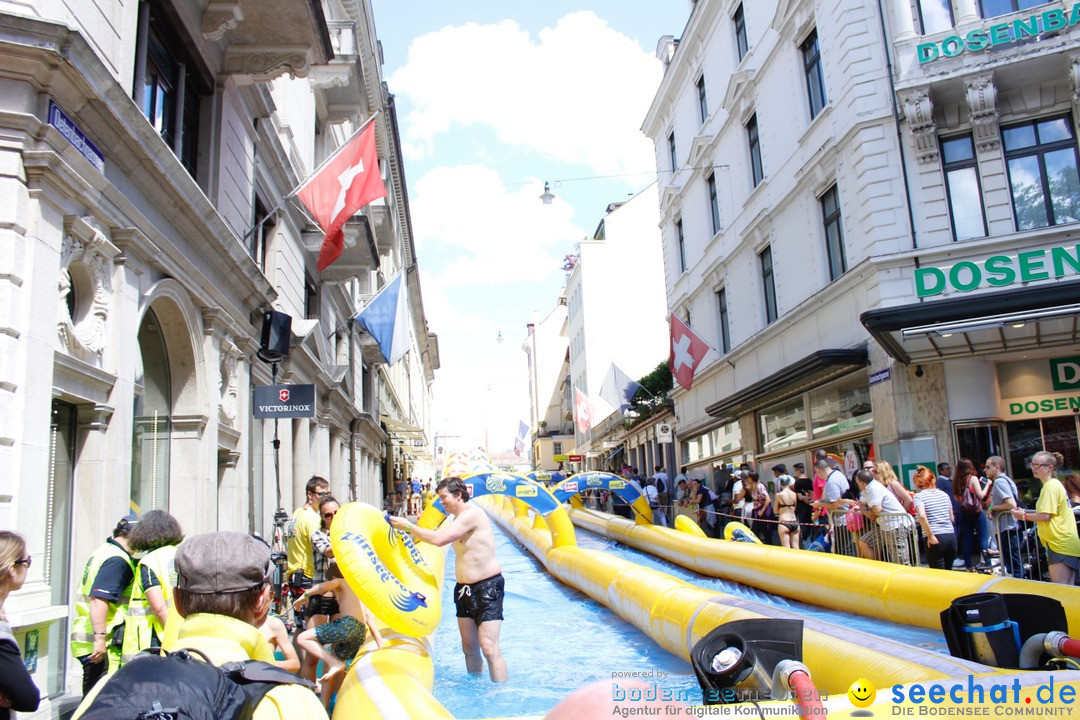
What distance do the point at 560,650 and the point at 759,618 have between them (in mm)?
5156

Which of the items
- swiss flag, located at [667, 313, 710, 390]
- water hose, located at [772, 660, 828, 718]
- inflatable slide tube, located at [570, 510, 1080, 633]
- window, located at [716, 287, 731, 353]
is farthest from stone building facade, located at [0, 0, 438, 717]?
window, located at [716, 287, 731, 353]

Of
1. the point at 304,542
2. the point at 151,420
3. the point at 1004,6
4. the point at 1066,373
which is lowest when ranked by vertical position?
Answer: the point at 304,542

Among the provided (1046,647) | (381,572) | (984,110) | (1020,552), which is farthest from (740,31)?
(381,572)

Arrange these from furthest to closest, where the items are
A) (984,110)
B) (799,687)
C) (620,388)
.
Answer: (620,388) → (984,110) → (799,687)

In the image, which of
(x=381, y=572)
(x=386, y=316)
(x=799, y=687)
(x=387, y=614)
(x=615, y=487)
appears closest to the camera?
(x=799, y=687)

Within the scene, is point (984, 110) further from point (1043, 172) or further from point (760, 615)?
point (760, 615)

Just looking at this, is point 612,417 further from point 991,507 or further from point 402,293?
point 991,507

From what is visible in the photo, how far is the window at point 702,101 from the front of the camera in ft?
86.9

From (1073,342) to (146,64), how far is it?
14.9 meters

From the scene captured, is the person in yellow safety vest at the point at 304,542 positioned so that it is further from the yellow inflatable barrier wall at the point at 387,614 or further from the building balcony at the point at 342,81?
the building balcony at the point at 342,81

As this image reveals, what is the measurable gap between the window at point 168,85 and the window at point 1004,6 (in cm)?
1400

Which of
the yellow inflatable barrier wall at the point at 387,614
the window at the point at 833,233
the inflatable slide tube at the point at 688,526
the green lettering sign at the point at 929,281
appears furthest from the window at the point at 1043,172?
the yellow inflatable barrier wall at the point at 387,614

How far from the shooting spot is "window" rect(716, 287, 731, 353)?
2512cm

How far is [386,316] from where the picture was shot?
56.6 ft
